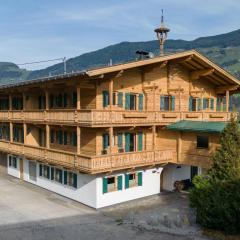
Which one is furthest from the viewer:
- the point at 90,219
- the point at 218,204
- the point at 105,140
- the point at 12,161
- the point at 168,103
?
the point at 12,161

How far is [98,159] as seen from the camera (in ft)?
81.7

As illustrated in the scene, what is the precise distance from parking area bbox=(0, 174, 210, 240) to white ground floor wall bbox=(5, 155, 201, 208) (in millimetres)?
580

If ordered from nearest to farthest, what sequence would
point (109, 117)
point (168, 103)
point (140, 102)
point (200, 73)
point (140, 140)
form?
point (109, 117)
point (140, 140)
point (140, 102)
point (168, 103)
point (200, 73)

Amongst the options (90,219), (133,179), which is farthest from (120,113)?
(90,219)

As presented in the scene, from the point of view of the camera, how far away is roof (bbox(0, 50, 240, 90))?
25.1m

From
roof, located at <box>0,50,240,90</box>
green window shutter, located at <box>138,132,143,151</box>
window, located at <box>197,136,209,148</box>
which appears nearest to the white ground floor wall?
green window shutter, located at <box>138,132,143,151</box>

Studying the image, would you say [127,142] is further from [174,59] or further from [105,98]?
[174,59]

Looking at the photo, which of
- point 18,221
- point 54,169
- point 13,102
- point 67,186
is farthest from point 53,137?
point 18,221

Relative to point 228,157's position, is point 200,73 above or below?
above

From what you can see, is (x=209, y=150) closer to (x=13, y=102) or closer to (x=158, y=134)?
(x=158, y=134)

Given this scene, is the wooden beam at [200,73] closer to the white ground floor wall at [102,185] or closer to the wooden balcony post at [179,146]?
the wooden balcony post at [179,146]

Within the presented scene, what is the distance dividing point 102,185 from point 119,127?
5184 millimetres

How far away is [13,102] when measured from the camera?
38719mm

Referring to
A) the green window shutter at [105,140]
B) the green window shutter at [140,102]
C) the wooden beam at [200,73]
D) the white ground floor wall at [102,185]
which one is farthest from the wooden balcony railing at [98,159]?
the wooden beam at [200,73]
